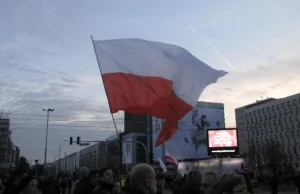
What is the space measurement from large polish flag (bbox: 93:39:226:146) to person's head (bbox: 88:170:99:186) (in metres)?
1.69

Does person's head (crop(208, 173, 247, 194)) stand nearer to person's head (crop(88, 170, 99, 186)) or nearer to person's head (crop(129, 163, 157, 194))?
person's head (crop(129, 163, 157, 194))

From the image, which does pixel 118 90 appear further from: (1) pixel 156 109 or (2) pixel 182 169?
(2) pixel 182 169

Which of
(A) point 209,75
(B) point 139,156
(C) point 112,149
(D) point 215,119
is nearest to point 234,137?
(A) point 209,75

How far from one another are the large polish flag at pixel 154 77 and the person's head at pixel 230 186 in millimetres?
4897

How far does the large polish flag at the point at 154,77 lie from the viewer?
789 centimetres

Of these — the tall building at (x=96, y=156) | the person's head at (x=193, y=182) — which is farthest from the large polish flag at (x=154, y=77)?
the tall building at (x=96, y=156)

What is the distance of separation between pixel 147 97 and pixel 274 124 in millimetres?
132272

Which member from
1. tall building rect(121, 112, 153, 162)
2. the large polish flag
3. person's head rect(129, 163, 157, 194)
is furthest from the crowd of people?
tall building rect(121, 112, 153, 162)

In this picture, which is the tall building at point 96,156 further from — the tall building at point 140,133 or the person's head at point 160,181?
the person's head at point 160,181

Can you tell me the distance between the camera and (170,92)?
833 centimetres

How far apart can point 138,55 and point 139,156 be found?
120577mm

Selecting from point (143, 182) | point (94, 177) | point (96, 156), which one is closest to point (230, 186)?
point (143, 182)

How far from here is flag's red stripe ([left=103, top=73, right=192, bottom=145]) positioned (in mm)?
7812

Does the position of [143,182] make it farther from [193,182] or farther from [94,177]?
[94,177]
